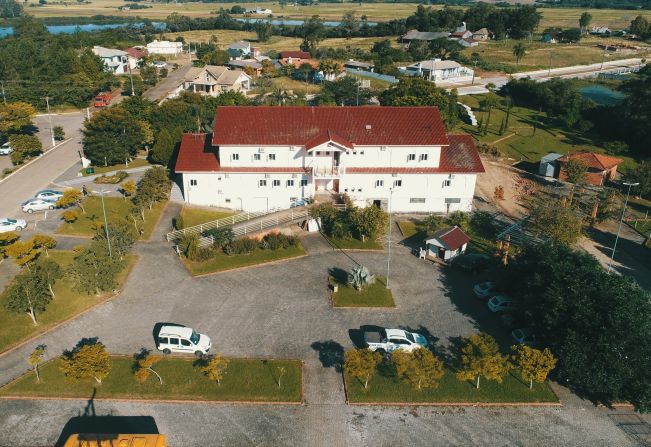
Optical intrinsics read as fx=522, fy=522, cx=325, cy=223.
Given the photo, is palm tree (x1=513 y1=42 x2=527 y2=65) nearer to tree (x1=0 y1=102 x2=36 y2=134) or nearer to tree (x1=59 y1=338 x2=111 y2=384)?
tree (x1=0 y1=102 x2=36 y2=134)

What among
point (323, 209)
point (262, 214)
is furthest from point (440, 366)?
point (262, 214)

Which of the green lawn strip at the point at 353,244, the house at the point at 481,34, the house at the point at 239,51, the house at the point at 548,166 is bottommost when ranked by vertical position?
the green lawn strip at the point at 353,244

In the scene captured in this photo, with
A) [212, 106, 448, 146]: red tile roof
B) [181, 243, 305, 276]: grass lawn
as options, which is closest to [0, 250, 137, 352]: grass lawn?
[181, 243, 305, 276]: grass lawn

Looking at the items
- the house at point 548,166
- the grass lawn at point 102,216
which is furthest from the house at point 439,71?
the grass lawn at point 102,216

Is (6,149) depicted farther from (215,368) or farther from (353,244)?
(215,368)

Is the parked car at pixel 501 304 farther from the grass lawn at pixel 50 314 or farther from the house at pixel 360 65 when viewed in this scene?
the house at pixel 360 65
